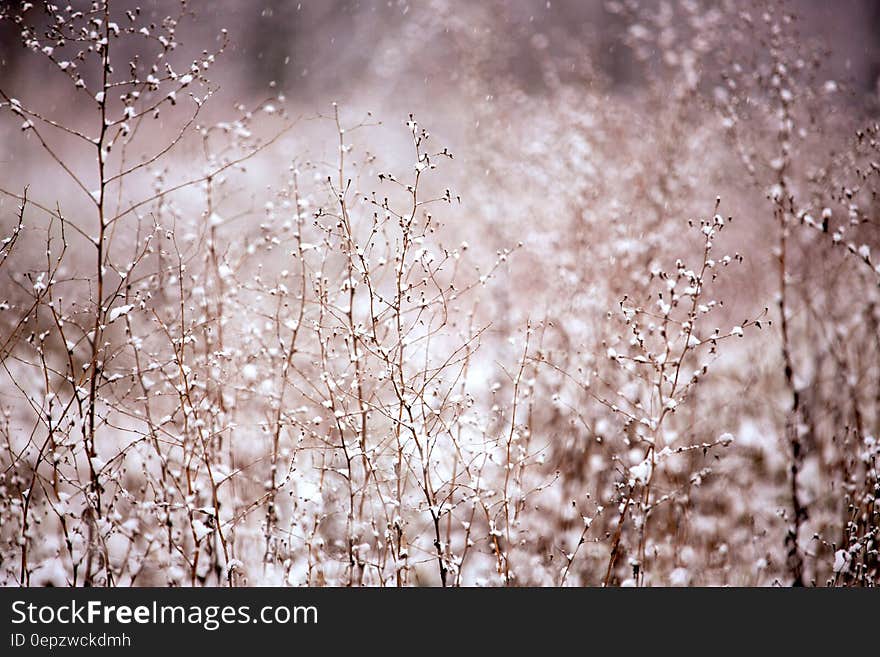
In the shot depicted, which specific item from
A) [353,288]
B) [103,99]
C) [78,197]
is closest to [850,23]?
[353,288]

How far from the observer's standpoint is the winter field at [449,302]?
2.03m

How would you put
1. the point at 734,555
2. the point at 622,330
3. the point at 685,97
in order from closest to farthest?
the point at 734,555 < the point at 622,330 < the point at 685,97

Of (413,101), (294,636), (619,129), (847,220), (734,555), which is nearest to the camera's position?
(294,636)

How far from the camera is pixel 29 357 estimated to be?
3.45 metres

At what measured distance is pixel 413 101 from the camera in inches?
175

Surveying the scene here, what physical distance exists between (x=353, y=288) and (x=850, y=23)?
10.9ft

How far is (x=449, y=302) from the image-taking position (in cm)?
246

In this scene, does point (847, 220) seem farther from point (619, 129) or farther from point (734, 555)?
point (734, 555)

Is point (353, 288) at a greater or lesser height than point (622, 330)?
lesser

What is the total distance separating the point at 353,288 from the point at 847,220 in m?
2.48

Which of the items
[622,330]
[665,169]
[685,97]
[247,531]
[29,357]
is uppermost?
[685,97]

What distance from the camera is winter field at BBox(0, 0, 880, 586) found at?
2027mm

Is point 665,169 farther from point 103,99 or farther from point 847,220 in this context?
point 103,99

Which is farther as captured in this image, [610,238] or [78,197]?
[78,197]
